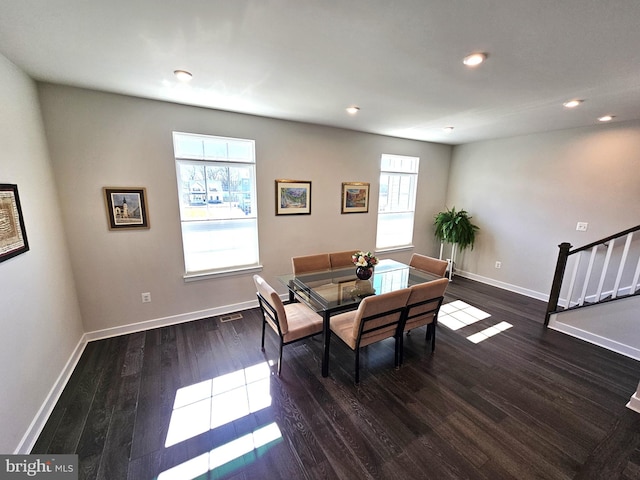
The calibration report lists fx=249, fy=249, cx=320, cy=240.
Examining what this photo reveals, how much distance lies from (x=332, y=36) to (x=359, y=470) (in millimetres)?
2673

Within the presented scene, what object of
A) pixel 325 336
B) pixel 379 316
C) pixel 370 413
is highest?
pixel 379 316

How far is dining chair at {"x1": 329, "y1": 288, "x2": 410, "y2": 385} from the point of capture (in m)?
2.02

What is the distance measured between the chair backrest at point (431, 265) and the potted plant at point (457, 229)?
172cm

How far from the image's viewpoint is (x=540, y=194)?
4.03m

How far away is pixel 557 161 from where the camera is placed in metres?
3.81

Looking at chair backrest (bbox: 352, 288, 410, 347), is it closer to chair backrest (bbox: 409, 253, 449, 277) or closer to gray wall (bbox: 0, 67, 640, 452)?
chair backrest (bbox: 409, 253, 449, 277)

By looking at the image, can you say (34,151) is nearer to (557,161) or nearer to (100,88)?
(100,88)

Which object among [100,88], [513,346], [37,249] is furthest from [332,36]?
[513,346]

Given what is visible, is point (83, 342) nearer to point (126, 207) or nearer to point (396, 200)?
point (126, 207)

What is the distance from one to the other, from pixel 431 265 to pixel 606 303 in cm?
185

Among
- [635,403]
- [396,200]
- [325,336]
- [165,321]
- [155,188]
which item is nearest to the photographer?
[635,403]

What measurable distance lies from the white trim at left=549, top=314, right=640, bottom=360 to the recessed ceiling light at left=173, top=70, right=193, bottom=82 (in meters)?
4.86

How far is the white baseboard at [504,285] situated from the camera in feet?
13.6

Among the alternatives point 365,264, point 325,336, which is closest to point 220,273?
point 325,336
